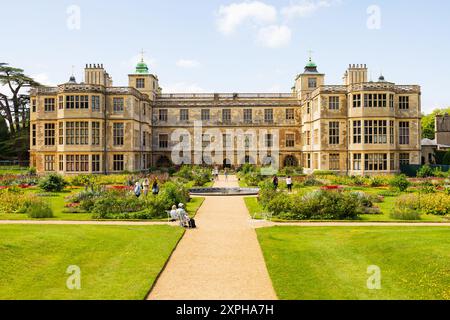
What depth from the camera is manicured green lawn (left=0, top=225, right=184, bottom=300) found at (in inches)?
381

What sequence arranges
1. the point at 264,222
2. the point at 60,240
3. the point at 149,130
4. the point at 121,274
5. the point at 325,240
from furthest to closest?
1. the point at 149,130
2. the point at 264,222
3. the point at 325,240
4. the point at 60,240
5. the point at 121,274

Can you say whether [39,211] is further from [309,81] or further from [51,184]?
[309,81]

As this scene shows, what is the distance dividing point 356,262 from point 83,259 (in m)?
7.70

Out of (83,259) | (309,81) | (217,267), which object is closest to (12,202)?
(83,259)

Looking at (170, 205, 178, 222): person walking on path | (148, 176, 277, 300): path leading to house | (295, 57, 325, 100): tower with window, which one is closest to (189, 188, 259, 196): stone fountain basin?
(170, 205, 178, 222): person walking on path

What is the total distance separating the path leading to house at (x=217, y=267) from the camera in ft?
31.5

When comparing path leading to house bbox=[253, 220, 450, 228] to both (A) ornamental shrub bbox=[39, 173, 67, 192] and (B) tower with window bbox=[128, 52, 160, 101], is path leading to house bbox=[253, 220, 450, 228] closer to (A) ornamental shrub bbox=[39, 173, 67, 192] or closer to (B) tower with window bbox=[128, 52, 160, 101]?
(A) ornamental shrub bbox=[39, 173, 67, 192]

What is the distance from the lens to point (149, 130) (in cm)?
5266

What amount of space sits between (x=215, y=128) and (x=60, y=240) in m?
42.4

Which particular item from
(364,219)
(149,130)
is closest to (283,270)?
(364,219)

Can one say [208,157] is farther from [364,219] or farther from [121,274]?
[121,274]

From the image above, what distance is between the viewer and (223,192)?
3139cm
